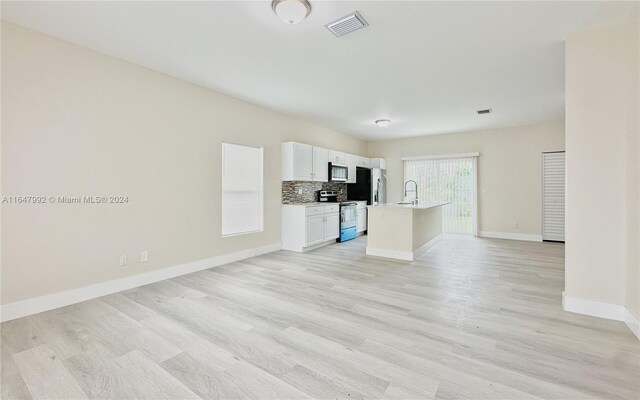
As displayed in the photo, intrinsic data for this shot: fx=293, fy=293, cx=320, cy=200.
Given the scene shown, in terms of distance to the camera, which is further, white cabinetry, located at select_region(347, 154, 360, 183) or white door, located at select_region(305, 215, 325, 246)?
white cabinetry, located at select_region(347, 154, 360, 183)

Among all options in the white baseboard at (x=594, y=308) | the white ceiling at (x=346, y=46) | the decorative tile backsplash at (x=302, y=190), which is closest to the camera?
the white ceiling at (x=346, y=46)

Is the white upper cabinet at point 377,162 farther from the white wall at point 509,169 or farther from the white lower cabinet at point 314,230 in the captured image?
the white lower cabinet at point 314,230

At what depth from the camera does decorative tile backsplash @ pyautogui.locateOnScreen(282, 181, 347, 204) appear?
589 centimetres

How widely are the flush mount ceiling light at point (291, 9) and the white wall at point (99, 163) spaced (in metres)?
2.20

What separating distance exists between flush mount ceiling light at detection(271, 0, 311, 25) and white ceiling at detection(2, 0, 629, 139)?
0.28 feet

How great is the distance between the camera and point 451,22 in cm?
264

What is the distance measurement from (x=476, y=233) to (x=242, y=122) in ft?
19.9

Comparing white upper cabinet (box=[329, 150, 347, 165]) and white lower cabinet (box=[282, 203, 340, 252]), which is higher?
white upper cabinet (box=[329, 150, 347, 165])

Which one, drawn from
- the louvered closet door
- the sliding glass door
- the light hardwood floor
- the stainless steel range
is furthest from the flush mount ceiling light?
the louvered closet door

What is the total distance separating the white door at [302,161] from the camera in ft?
18.5

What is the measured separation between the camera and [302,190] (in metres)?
6.30

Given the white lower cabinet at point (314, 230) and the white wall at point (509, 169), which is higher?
the white wall at point (509, 169)

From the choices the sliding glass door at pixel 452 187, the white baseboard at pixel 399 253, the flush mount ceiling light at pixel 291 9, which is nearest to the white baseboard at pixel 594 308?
the white baseboard at pixel 399 253

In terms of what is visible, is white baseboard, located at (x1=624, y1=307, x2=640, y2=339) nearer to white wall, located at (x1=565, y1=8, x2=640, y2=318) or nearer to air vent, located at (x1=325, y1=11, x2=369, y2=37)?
white wall, located at (x1=565, y1=8, x2=640, y2=318)
